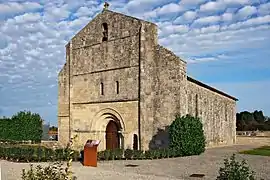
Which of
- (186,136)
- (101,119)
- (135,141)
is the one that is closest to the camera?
(186,136)

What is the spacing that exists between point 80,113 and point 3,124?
11.7 m

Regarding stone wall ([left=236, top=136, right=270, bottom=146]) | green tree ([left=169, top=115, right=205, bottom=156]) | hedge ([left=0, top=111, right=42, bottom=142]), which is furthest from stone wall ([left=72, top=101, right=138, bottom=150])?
stone wall ([left=236, top=136, right=270, bottom=146])

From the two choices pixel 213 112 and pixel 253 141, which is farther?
pixel 253 141

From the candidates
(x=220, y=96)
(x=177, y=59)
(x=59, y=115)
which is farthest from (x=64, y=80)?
(x=220, y=96)

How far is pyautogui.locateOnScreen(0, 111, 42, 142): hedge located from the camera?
3444 cm

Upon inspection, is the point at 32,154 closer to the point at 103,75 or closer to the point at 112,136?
the point at 112,136

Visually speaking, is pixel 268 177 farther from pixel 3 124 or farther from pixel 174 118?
pixel 3 124

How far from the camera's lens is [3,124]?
34.9 m

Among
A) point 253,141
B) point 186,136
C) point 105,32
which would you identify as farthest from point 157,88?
point 253,141

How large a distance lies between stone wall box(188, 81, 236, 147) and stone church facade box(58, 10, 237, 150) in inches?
3.2

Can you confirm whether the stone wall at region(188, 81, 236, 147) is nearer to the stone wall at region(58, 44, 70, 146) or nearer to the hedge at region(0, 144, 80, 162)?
the stone wall at region(58, 44, 70, 146)

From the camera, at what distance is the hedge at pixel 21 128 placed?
3444 cm

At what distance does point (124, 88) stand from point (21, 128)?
14.8m

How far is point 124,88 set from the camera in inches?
969
